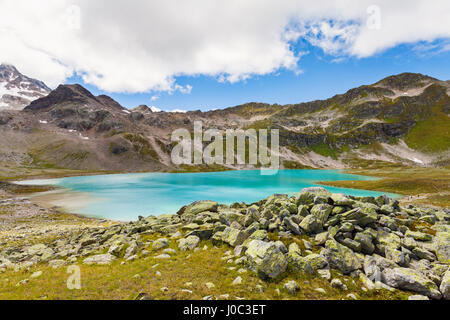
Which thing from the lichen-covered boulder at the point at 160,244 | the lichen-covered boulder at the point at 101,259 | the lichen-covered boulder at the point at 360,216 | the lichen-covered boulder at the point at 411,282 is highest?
the lichen-covered boulder at the point at 360,216

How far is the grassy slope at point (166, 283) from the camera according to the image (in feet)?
37.5

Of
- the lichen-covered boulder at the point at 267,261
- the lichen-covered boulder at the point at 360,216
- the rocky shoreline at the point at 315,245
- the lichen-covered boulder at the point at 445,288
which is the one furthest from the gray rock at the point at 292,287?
the lichen-covered boulder at the point at 360,216

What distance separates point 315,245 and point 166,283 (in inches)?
465

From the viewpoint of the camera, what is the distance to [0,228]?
3531 centimetres

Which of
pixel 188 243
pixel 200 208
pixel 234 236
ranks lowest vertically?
pixel 188 243

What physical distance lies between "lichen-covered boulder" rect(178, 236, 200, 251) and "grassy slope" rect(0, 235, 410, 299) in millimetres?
2326

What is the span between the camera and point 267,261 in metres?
13.2

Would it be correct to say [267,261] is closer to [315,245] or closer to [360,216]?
[315,245]

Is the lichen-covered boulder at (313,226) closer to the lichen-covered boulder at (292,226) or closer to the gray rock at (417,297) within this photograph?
the lichen-covered boulder at (292,226)

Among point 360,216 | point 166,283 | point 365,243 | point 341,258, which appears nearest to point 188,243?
point 166,283

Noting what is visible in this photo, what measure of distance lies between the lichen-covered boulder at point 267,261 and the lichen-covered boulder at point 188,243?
245 inches

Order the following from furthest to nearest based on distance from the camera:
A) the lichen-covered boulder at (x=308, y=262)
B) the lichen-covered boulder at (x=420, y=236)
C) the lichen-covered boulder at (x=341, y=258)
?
Result: the lichen-covered boulder at (x=420, y=236)
the lichen-covered boulder at (x=341, y=258)
the lichen-covered boulder at (x=308, y=262)
